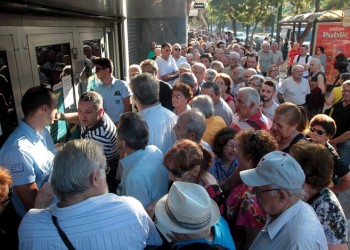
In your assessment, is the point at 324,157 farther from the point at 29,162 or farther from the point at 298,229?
the point at 29,162

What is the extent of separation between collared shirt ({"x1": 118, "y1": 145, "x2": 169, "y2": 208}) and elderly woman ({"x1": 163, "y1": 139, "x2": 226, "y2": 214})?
0.14 m

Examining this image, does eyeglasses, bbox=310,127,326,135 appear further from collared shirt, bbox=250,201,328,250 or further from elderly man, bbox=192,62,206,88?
elderly man, bbox=192,62,206,88

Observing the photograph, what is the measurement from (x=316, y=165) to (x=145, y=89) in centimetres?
170

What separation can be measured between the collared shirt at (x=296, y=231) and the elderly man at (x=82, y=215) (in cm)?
71

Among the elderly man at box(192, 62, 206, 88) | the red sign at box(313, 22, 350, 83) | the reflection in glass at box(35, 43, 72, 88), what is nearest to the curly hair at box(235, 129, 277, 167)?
the reflection in glass at box(35, 43, 72, 88)

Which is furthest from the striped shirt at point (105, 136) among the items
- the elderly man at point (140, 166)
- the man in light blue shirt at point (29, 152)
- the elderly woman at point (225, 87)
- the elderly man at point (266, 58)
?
the elderly man at point (266, 58)

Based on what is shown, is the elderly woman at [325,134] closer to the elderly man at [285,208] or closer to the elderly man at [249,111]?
the elderly man at [249,111]

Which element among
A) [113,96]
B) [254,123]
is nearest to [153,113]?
[254,123]

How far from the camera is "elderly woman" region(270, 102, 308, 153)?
2.97 meters

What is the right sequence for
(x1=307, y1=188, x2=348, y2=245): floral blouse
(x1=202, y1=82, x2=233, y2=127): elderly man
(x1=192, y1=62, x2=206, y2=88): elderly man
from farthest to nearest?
1. (x1=192, y1=62, x2=206, y2=88): elderly man
2. (x1=202, y1=82, x2=233, y2=127): elderly man
3. (x1=307, y1=188, x2=348, y2=245): floral blouse

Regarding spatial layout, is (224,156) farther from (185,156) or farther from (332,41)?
(332,41)

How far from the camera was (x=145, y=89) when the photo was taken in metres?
3.04

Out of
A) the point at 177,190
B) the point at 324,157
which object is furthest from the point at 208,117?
the point at 177,190

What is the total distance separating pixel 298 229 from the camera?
1602 millimetres
